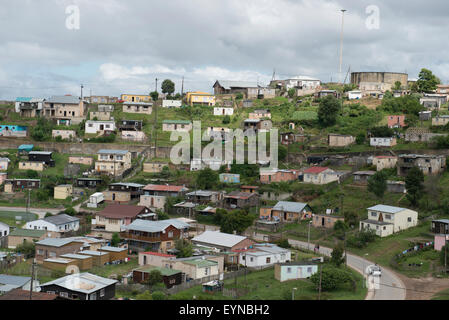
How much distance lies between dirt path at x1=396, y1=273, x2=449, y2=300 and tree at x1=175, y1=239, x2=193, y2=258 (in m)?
11.0

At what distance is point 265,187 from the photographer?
1670 inches

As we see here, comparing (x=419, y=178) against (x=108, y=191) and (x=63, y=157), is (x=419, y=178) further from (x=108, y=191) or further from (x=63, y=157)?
(x=63, y=157)

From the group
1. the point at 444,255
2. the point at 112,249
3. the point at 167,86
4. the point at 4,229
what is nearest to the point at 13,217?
the point at 4,229

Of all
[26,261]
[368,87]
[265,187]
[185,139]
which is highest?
[368,87]

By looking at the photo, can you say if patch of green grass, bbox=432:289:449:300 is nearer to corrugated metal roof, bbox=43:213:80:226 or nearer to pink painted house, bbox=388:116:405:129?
corrugated metal roof, bbox=43:213:80:226

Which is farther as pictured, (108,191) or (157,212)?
(108,191)

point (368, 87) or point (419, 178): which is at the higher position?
point (368, 87)

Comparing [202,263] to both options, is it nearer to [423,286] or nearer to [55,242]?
[55,242]

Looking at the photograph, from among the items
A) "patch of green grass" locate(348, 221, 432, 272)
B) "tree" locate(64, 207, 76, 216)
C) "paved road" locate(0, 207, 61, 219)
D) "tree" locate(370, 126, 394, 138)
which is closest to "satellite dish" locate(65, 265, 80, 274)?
"tree" locate(64, 207, 76, 216)

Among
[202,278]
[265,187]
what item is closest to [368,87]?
[265,187]

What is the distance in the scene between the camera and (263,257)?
28281 millimetres

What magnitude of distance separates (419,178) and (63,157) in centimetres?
3188

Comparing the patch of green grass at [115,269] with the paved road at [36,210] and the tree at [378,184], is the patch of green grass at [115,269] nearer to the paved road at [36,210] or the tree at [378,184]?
the paved road at [36,210]
